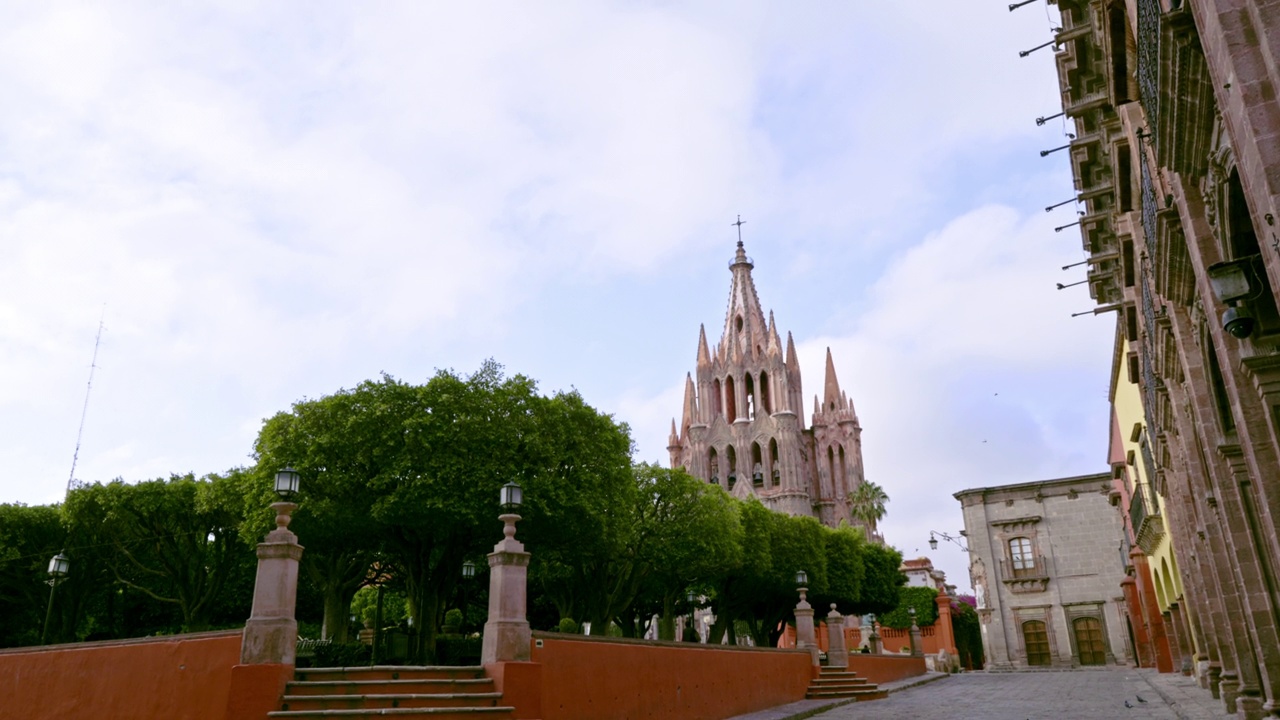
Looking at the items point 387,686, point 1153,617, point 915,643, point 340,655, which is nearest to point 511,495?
point 387,686

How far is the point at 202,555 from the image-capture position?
26.6 meters

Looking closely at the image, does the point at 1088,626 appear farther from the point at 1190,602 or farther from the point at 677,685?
the point at 677,685

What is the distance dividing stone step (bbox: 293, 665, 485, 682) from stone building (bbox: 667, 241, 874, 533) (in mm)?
57719

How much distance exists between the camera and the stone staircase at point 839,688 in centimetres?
2336

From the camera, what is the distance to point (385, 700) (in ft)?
35.3

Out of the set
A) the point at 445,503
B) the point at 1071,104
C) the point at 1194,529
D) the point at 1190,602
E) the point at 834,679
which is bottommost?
the point at 834,679

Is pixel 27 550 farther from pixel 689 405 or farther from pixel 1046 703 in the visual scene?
pixel 689 405

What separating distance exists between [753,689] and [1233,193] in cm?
1542

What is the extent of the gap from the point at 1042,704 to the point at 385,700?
1459 cm

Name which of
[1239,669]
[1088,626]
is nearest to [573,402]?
[1239,669]

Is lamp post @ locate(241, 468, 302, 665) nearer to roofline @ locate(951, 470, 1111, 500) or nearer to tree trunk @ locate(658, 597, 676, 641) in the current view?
tree trunk @ locate(658, 597, 676, 641)

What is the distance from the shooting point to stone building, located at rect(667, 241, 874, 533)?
232 feet

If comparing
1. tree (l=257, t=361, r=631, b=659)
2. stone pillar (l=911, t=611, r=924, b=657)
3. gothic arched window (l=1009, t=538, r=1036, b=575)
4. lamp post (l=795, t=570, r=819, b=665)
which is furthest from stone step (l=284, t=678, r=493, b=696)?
gothic arched window (l=1009, t=538, r=1036, b=575)

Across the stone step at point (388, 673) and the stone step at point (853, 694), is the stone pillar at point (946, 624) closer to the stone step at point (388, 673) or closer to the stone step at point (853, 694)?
the stone step at point (853, 694)
